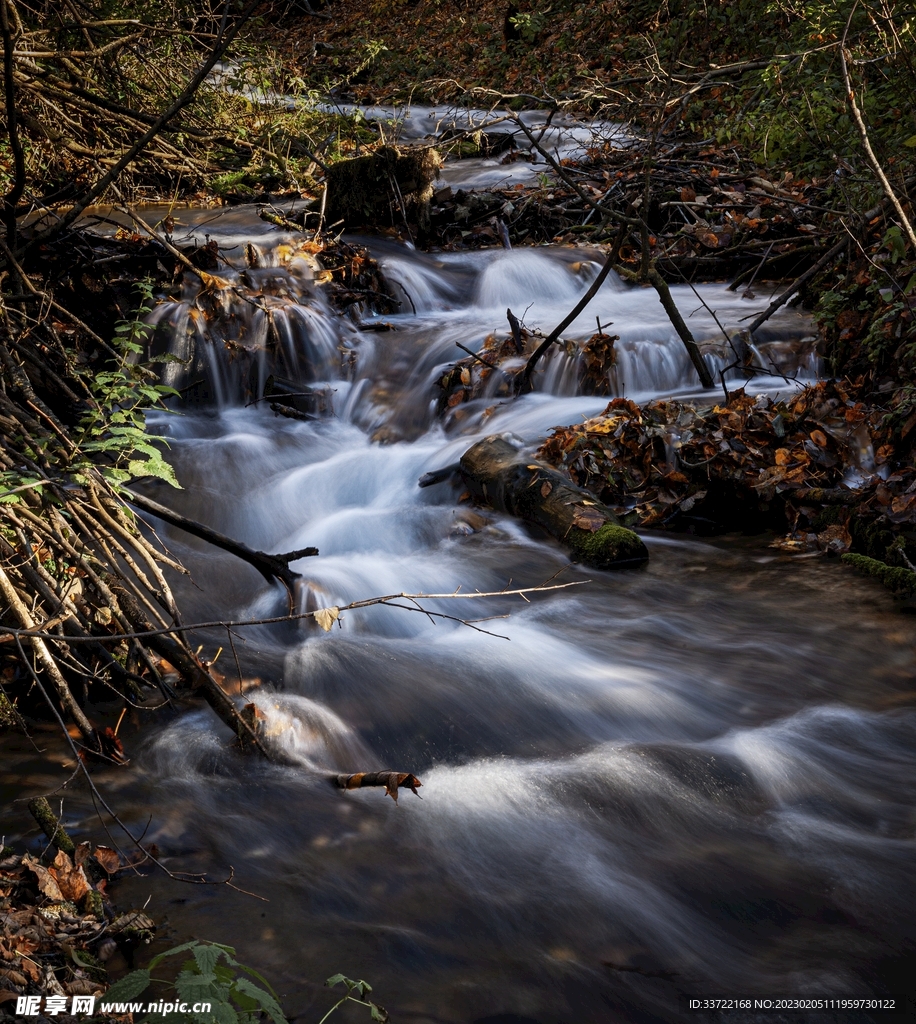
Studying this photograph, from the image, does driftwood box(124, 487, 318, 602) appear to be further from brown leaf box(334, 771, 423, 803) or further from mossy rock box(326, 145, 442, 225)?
mossy rock box(326, 145, 442, 225)

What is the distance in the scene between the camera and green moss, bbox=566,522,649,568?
18.8ft

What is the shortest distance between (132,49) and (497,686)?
5.75 m

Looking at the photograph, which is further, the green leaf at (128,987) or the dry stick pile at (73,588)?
the dry stick pile at (73,588)

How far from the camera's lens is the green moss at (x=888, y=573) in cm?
516

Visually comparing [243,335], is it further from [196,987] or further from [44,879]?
[196,987]

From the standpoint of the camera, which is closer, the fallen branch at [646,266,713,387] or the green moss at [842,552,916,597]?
the green moss at [842,552,916,597]

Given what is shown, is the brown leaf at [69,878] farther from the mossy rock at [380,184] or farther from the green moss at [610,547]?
the mossy rock at [380,184]

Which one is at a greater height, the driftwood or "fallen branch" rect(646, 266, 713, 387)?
"fallen branch" rect(646, 266, 713, 387)

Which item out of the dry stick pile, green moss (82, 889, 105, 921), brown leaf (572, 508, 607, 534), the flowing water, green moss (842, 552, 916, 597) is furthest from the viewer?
brown leaf (572, 508, 607, 534)

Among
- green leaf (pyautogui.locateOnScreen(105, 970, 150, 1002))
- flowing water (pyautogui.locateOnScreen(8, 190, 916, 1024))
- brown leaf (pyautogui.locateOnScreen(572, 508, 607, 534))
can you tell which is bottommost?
flowing water (pyautogui.locateOnScreen(8, 190, 916, 1024))

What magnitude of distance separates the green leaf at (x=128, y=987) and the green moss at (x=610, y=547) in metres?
4.17

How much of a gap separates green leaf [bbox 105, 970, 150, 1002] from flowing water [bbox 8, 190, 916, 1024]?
0.63m

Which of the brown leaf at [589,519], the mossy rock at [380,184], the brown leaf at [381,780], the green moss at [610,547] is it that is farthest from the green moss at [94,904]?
the mossy rock at [380,184]

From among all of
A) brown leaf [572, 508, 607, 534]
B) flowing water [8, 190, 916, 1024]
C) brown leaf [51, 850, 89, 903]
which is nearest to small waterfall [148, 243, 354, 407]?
flowing water [8, 190, 916, 1024]
